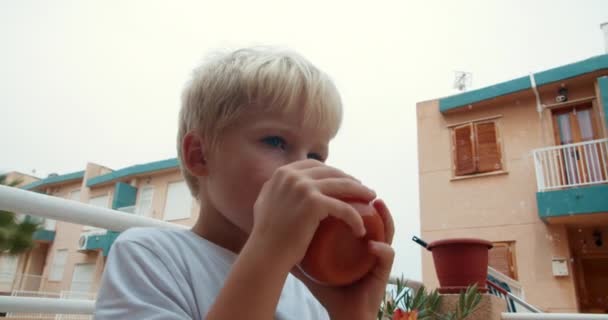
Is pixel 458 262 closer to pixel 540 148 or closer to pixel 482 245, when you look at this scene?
pixel 482 245

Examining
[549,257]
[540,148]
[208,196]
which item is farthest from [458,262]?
[540,148]

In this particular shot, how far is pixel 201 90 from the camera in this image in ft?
2.55

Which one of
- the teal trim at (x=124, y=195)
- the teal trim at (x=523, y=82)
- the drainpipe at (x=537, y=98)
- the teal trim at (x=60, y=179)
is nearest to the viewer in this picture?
the teal trim at (x=523, y=82)

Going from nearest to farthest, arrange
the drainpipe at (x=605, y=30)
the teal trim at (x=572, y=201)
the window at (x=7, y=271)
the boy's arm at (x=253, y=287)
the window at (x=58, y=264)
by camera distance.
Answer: the boy's arm at (x=253, y=287)
the teal trim at (x=572, y=201)
the drainpipe at (x=605, y=30)
the window at (x=58, y=264)
the window at (x=7, y=271)

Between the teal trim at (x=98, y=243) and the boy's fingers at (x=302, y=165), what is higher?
the teal trim at (x=98, y=243)

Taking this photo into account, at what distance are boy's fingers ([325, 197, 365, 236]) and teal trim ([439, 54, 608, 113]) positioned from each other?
829 cm

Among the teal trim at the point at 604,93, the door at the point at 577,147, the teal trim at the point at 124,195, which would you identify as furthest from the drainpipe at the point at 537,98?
the teal trim at the point at 124,195

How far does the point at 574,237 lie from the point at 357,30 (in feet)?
18.6

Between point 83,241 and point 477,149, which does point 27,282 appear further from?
point 477,149

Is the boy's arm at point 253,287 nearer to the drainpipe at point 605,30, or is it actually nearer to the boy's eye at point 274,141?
the boy's eye at point 274,141

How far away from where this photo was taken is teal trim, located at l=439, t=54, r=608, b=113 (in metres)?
7.20

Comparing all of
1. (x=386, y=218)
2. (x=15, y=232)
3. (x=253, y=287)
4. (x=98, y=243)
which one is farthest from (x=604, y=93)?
(x=98, y=243)

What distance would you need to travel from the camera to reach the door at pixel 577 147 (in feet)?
22.2

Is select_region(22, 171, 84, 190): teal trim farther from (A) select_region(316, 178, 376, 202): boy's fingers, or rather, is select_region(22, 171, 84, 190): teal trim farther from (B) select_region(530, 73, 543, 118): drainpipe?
(A) select_region(316, 178, 376, 202): boy's fingers
